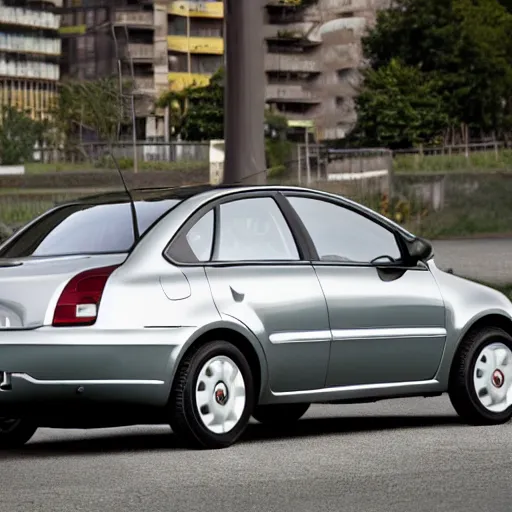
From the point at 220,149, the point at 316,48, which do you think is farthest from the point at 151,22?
the point at 220,149

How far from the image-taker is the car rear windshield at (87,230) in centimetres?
1065

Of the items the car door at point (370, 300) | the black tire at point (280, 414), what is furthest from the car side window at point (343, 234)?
the black tire at point (280, 414)

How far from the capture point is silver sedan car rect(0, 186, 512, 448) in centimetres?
1013

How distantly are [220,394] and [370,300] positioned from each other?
4.08ft

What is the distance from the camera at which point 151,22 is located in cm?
10150

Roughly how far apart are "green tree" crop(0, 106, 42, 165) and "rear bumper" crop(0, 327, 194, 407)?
6228 cm

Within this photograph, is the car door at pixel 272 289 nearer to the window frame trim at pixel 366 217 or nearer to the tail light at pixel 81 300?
the window frame trim at pixel 366 217

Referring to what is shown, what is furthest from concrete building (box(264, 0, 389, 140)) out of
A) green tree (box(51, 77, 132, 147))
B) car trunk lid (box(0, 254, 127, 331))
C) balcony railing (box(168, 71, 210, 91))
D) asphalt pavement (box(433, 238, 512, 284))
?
car trunk lid (box(0, 254, 127, 331))

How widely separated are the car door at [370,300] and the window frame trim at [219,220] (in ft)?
0.25

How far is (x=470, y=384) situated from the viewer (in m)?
11.8

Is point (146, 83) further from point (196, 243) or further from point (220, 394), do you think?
point (220, 394)

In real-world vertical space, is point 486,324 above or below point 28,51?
below

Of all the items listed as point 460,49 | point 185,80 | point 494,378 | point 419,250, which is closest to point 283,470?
point 419,250

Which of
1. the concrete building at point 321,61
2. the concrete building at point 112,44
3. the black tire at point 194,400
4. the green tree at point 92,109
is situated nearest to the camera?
the black tire at point 194,400
